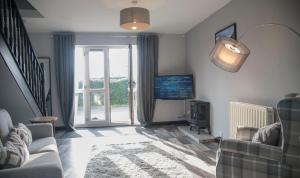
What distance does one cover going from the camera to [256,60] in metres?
3.31

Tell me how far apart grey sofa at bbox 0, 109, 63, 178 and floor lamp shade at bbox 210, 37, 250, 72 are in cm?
179

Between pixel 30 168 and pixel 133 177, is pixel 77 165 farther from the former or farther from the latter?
pixel 30 168

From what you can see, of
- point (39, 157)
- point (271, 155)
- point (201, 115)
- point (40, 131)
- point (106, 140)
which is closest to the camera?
Answer: point (271, 155)

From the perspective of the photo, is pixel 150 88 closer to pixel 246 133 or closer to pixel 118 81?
pixel 118 81

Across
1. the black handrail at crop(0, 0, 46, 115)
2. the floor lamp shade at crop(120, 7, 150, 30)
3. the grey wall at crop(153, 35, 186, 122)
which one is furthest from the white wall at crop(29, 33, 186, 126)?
the floor lamp shade at crop(120, 7, 150, 30)

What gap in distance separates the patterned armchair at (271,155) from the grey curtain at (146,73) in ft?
13.1

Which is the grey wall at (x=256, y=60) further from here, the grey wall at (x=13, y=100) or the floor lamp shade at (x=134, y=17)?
the grey wall at (x=13, y=100)

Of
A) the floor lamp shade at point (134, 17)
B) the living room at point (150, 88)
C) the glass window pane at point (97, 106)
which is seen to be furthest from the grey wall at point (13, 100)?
the floor lamp shade at point (134, 17)

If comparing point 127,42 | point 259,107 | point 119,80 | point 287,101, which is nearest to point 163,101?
point 119,80

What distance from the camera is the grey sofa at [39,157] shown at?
6.46 feet

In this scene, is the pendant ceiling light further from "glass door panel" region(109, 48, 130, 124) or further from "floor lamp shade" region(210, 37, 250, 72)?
"glass door panel" region(109, 48, 130, 124)

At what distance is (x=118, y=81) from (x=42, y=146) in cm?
350

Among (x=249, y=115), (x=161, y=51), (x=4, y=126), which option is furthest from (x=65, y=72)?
(x=249, y=115)

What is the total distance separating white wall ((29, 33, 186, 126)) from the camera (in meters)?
5.75
